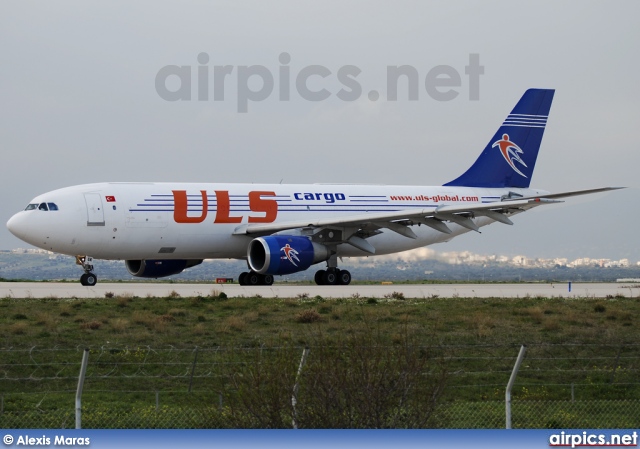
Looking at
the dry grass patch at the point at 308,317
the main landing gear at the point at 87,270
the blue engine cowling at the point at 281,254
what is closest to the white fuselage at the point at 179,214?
the main landing gear at the point at 87,270

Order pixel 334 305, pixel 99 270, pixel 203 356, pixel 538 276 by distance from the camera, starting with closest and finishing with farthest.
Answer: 1. pixel 203 356
2. pixel 334 305
3. pixel 538 276
4. pixel 99 270

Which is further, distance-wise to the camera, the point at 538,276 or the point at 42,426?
the point at 538,276

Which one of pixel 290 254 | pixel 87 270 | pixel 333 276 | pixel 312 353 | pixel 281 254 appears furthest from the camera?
pixel 333 276

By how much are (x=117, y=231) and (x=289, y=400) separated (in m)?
22.7

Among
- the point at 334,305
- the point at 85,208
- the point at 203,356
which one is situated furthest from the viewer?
the point at 85,208

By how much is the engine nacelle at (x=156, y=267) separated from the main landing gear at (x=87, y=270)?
2170mm

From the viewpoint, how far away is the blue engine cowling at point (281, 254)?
3291 cm

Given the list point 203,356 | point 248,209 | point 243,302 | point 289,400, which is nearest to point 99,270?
point 248,209

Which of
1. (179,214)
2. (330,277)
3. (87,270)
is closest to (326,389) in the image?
(179,214)

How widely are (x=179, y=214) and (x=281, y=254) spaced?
12.2ft

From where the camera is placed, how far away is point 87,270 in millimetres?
34562

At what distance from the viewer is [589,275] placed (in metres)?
63.7

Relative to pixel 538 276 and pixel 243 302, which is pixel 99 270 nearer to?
pixel 538 276

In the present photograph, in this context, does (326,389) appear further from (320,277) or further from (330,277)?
(320,277)
